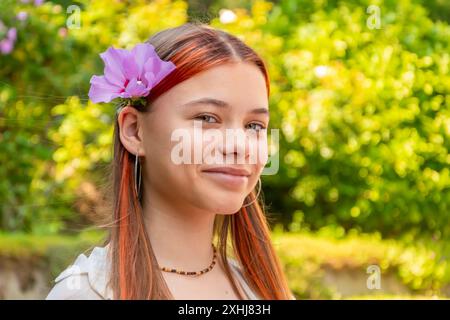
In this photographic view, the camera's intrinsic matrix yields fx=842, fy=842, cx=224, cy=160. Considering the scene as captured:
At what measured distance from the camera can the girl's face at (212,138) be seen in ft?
4.99

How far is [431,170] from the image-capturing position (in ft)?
15.4

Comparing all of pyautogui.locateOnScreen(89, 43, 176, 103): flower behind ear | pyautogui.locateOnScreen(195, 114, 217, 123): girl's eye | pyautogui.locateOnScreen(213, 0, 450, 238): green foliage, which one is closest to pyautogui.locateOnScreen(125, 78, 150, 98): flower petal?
pyautogui.locateOnScreen(89, 43, 176, 103): flower behind ear

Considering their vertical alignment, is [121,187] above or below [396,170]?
below

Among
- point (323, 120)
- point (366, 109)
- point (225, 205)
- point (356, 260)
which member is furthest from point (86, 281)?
point (366, 109)

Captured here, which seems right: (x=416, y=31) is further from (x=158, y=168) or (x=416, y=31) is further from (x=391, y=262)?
(x=158, y=168)

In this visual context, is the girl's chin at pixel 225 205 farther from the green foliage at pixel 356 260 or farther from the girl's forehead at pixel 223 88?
the green foliage at pixel 356 260

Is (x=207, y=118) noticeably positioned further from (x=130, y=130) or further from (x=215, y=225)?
(x=215, y=225)

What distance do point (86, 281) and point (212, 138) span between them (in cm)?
35
